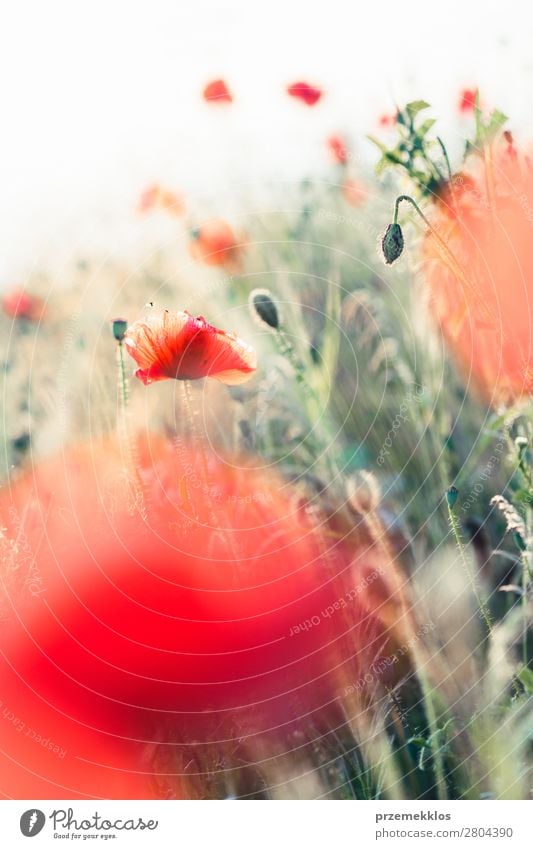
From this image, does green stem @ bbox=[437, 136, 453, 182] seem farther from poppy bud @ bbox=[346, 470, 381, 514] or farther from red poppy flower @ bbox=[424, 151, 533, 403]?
poppy bud @ bbox=[346, 470, 381, 514]

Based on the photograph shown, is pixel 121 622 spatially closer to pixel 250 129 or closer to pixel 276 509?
pixel 276 509

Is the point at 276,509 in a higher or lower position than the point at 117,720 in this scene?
higher

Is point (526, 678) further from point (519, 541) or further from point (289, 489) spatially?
point (289, 489)

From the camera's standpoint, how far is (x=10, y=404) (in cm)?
85

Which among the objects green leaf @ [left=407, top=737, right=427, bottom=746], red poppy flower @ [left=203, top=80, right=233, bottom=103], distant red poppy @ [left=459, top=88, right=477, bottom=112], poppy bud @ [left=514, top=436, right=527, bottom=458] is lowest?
green leaf @ [left=407, top=737, right=427, bottom=746]

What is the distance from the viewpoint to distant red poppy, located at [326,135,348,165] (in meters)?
0.89

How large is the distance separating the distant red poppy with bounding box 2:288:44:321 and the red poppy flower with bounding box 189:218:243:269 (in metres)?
0.15

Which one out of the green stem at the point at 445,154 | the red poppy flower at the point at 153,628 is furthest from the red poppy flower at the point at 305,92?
the red poppy flower at the point at 153,628

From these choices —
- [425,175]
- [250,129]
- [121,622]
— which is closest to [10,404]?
[121,622]

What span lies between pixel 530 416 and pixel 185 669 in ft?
1.28

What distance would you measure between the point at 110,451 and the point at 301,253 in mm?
261
